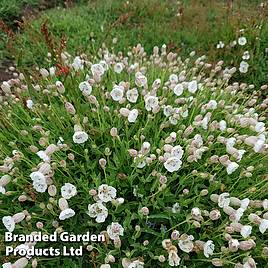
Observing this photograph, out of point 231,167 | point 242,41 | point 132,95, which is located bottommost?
point 231,167

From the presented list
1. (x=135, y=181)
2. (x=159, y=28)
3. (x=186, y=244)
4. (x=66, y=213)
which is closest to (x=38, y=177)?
(x=66, y=213)

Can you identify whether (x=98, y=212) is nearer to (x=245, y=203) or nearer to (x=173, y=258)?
(x=173, y=258)

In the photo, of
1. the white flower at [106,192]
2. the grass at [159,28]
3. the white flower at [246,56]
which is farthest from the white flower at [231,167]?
the white flower at [246,56]

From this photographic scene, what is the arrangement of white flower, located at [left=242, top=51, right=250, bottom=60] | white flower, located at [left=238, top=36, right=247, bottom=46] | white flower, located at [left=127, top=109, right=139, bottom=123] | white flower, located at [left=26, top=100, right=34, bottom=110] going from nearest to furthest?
1. white flower, located at [left=127, top=109, right=139, bottom=123]
2. white flower, located at [left=26, top=100, right=34, bottom=110]
3. white flower, located at [left=242, top=51, right=250, bottom=60]
4. white flower, located at [left=238, top=36, right=247, bottom=46]

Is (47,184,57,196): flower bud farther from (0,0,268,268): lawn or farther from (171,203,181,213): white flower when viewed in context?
(171,203,181,213): white flower

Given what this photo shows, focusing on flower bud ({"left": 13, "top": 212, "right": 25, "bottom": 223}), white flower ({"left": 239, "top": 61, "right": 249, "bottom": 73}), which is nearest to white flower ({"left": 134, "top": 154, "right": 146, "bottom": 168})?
flower bud ({"left": 13, "top": 212, "right": 25, "bottom": 223})

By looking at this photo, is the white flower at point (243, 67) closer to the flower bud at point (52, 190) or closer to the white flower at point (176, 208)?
the white flower at point (176, 208)
